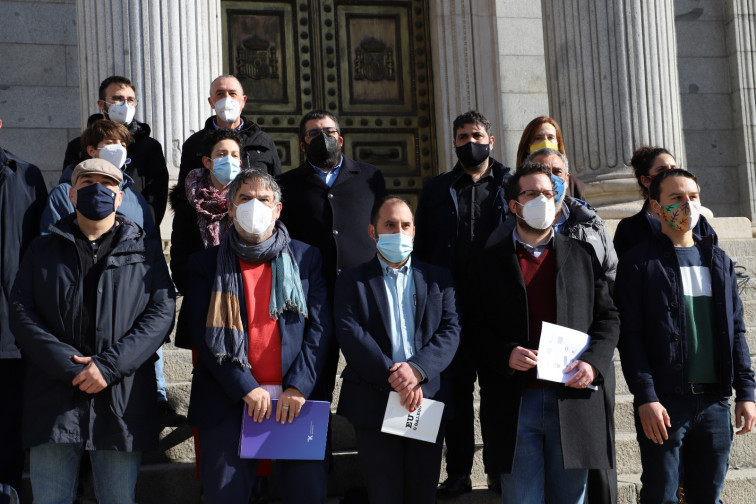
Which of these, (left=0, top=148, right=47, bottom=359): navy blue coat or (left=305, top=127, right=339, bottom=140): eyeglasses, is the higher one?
(left=305, top=127, right=339, bottom=140): eyeglasses

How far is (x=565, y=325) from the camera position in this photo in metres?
4.74

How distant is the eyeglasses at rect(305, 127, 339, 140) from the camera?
5.84 m

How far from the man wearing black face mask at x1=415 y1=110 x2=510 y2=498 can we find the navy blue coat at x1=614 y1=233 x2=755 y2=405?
0.88 metres

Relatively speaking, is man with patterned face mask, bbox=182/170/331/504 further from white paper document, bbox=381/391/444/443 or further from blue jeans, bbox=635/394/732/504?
blue jeans, bbox=635/394/732/504

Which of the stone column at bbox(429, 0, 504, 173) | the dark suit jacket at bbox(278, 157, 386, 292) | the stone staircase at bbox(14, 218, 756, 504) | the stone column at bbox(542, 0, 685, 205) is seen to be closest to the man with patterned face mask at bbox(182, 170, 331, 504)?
the dark suit jacket at bbox(278, 157, 386, 292)

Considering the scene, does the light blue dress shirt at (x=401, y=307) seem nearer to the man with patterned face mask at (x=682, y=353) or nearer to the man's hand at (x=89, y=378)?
the man with patterned face mask at (x=682, y=353)

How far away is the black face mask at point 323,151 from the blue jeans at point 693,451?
89.9 inches

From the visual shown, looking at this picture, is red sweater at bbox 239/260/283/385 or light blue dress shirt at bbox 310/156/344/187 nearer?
red sweater at bbox 239/260/283/385

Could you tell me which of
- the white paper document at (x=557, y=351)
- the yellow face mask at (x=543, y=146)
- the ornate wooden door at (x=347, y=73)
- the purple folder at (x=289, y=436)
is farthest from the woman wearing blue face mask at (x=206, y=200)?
the ornate wooden door at (x=347, y=73)

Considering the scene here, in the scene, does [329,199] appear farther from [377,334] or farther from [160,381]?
[160,381]

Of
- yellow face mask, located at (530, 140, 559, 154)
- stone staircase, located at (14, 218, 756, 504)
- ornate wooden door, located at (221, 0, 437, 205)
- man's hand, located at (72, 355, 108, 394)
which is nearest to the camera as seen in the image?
man's hand, located at (72, 355, 108, 394)

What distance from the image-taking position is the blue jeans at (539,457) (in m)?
4.68

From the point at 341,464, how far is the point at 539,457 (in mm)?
1314

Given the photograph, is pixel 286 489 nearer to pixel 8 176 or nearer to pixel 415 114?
pixel 8 176
